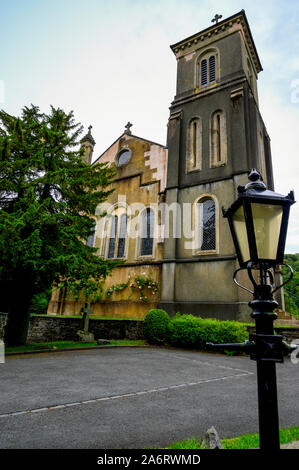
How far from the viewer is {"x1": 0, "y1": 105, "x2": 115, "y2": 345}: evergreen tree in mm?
8250

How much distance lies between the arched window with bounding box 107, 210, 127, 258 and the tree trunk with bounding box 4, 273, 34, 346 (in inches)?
319

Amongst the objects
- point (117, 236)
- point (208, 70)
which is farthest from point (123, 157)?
point (208, 70)

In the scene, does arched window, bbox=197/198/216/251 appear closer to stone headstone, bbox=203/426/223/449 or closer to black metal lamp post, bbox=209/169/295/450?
stone headstone, bbox=203/426/223/449

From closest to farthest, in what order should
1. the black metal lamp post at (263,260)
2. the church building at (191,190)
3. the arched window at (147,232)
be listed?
the black metal lamp post at (263,260)
the church building at (191,190)
the arched window at (147,232)

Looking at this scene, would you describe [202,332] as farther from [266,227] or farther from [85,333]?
[266,227]

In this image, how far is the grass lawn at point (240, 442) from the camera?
258 centimetres

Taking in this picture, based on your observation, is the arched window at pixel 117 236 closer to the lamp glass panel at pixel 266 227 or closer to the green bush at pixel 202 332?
the green bush at pixel 202 332

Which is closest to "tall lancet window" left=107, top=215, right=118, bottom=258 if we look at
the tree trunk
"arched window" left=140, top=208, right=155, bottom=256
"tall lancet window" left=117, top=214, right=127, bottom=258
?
"tall lancet window" left=117, top=214, right=127, bottom=258

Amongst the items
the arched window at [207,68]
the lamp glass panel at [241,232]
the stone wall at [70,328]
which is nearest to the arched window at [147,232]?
the stone wall at [70,328]

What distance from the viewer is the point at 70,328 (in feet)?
48.4

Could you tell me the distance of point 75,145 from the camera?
35.2 feet

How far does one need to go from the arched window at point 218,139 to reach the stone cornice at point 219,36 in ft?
20.4

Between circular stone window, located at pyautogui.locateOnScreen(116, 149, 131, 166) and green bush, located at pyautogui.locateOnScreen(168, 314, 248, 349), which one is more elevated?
circular stone window, located at pyautogui.locateOnScreen(116, 149, 131, 166)
